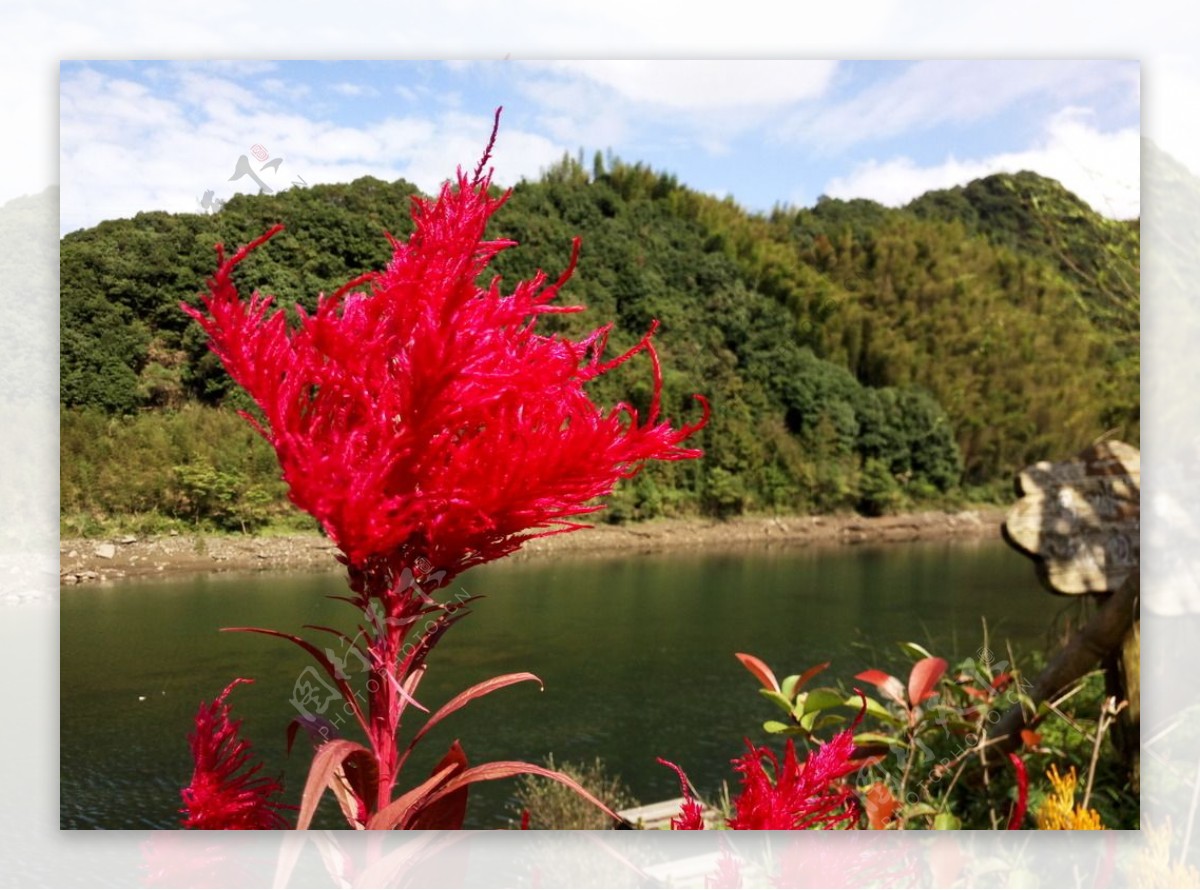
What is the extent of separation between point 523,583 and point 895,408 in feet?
4.96

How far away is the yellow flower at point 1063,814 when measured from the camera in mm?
2117

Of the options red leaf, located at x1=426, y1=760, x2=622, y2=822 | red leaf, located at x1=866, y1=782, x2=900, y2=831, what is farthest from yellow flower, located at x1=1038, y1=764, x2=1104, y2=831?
red leaf, located at x1=426, y1=760, x2=622, y2=822

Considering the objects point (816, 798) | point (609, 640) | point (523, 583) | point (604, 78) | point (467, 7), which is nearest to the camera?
point (816, 798)

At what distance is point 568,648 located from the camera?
4066 mm

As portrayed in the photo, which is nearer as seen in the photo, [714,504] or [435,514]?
[435,514]

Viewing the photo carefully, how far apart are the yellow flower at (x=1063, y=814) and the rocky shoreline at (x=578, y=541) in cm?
145

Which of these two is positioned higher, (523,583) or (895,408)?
(895,408)

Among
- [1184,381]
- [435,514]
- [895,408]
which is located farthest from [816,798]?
[895,408]

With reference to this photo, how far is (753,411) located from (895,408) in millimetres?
552

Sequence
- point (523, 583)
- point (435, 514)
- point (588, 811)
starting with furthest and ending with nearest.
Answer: point (523, 583) < point (588, 811) < point (435, 514)

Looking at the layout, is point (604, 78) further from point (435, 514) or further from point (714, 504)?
point (435, 514)

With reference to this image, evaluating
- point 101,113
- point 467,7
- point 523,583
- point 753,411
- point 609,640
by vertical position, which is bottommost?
point 609,640

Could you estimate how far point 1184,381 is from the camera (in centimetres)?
249

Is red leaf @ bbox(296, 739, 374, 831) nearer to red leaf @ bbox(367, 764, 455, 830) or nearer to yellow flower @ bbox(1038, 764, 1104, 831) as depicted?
red leaf @ bbox(367, 764, 455, 830)
